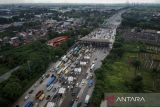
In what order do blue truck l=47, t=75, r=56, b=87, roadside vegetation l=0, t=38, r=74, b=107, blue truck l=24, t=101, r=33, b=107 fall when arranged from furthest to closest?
blue truck l=47, t=75, r=56, b=87
roadside vegetation l=0, t=38, r=74, b=107
blue truck l=24, t=101, r=33, b=107

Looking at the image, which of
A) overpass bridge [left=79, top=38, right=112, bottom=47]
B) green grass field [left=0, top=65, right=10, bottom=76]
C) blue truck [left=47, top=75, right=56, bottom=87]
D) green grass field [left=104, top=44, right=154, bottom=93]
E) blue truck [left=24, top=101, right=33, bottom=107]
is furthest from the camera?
overpass bridge [left=79, top=38, right=112, bottom=47]

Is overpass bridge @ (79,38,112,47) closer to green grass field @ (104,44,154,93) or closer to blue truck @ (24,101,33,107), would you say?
green grass field @ (104,44,154,93)

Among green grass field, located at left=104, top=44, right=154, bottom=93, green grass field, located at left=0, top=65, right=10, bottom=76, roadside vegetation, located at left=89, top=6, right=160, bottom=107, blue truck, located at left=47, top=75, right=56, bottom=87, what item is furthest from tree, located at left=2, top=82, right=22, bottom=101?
green grass field, located at left=104, top=44, right=154, bottom=93

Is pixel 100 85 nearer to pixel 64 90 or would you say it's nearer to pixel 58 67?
pixel 64 90

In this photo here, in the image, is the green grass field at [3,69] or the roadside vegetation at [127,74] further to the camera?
the green grass field at [3,69]

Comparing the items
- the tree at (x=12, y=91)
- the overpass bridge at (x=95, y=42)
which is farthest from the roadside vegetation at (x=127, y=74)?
the tree at (x=12, y=91)

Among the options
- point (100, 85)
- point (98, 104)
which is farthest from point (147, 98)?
point (100, 85)

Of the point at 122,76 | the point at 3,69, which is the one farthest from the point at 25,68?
the point at 122,76

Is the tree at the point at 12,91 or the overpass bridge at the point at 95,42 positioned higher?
the overpass bridge at the point at 95,42

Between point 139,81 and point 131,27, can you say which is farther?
point 131,27

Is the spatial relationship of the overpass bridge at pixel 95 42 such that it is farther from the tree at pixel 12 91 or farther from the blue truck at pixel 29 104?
the blue truck at pixel 29 104

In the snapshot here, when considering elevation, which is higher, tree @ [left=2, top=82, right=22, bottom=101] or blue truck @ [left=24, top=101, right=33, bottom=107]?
tree @ [left=2, top=82, right=22, bottom=101]
